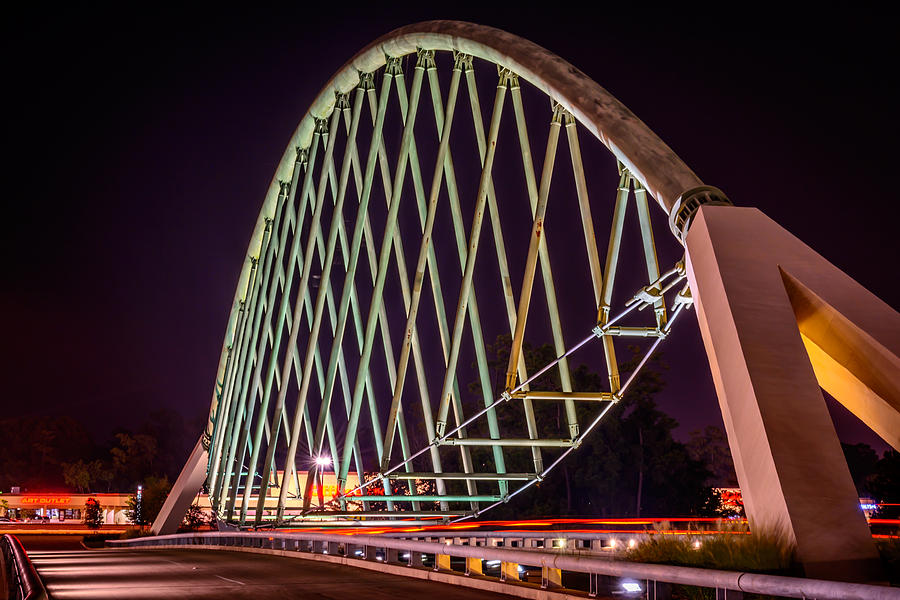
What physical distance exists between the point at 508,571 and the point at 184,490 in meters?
40.6

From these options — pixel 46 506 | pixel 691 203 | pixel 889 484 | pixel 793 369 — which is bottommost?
pixel 793 369

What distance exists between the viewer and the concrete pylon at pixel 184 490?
5034 cm

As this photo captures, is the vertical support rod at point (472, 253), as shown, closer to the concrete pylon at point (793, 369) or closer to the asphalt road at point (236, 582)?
the asphalt road at point (236, 582)

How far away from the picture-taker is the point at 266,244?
1554 inches

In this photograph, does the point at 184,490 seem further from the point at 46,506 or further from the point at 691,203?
the point at 46,506

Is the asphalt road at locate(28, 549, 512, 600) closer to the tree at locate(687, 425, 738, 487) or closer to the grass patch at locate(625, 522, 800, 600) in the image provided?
the grass patch at locate(625, 522, 800, 600)

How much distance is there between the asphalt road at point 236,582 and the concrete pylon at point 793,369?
4.83 meters

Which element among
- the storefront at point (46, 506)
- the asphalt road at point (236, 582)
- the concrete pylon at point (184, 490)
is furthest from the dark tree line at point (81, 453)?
the asphalt road at point (236, 582)

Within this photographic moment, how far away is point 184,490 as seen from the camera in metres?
51.9

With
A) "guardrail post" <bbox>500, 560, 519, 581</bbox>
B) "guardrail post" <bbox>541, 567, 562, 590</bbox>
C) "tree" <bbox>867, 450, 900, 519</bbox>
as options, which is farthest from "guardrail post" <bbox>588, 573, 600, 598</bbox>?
"tree" <bbox>867, 450, 900, 519</bbox>

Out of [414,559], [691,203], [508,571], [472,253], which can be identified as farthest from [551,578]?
[472,253]

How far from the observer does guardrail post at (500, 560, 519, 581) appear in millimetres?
14570

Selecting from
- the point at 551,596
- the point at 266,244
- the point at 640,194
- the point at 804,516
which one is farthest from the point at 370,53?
the point at 804,516

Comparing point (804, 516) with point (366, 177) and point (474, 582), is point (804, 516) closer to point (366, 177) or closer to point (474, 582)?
point (474, 582)
